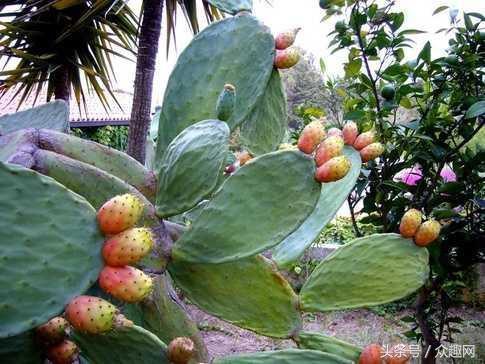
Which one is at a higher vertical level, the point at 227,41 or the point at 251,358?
the point at 227,41

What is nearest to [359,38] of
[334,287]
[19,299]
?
[334,287]

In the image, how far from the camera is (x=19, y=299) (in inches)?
18.6

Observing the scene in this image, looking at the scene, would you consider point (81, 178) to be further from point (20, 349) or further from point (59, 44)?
point (59, 44)

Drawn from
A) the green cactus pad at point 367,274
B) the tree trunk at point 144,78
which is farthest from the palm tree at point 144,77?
the green cactus pad at point 367,274

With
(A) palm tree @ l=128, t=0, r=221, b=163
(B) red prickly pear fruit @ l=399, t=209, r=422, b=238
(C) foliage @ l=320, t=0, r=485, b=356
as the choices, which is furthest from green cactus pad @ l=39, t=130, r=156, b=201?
(A) palm tree @ l=128, t=0, r=221, b=163

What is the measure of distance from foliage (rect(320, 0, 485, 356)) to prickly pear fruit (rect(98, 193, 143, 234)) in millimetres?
1185

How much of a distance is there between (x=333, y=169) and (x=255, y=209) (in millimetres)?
129

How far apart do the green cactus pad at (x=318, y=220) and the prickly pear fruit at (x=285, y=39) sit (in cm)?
25

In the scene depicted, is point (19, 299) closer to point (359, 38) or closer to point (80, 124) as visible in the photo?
point (359, 38)

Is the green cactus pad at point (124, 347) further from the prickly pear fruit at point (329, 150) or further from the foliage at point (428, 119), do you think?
the foliage at point (428, 119)

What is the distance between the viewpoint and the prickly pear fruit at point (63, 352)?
22.1 inches

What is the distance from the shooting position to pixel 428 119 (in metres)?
1.56

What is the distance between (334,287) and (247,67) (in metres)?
0.45

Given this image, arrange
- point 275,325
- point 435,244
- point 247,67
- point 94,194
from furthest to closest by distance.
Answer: point 435,244, point 247,67, point 275,325, point 94,194
